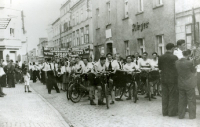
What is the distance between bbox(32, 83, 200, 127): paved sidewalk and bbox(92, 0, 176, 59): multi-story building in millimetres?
7545

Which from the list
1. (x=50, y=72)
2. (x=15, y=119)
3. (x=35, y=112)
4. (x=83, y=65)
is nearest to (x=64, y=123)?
(x=15, y=119)

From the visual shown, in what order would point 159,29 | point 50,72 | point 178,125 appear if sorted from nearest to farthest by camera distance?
1. point 178,125
2. point 50,72
3. point 159,29

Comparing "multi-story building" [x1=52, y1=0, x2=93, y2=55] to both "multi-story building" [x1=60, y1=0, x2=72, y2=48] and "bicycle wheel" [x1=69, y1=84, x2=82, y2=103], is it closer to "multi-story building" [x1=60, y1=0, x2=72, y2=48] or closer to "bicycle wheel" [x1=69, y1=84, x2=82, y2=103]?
"multi-story building" [x1=60, y1=0, x2=72, y2=48]

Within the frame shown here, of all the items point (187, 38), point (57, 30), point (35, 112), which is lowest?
point (35, 112)

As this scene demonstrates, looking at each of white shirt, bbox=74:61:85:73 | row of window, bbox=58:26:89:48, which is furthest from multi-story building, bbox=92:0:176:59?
white shirt, bbox=74:61:85:73

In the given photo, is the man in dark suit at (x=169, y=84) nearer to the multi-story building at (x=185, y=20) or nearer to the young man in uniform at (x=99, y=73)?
the young man in uniform at (x=99, y=73)

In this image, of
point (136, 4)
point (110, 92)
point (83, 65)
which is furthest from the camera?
point (136, 4)

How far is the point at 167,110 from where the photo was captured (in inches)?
322

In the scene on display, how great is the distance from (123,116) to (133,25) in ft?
45.3

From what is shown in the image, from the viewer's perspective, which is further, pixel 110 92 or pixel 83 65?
pixel 83 65

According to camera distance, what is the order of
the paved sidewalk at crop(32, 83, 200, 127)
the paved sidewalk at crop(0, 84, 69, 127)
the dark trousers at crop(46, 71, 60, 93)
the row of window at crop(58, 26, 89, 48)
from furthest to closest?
the row of window at crop(58, 26, 89, 48), the dark trousers at crop(46, 71, 60, 93), the paved sidewalk at crop(0, 84, 69, 127), the paved sidewalk at crop(32, 83, 200, 127)

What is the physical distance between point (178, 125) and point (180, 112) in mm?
950

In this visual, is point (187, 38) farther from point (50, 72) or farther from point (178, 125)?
point (178, 125)

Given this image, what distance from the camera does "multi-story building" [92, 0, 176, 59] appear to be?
17.3m
